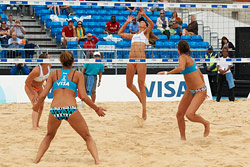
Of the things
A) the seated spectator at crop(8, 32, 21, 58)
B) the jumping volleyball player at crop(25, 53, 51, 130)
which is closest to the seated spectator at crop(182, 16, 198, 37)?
the seated spectator at crop(8, 32, 21, 58)

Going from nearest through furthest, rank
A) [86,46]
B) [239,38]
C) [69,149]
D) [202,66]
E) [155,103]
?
[69,149] < [155,103] < [86,46] < [202,66] < [239,38]

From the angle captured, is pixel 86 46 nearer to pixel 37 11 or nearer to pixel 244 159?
pixel 37 11

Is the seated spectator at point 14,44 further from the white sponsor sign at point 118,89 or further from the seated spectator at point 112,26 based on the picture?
the seated spectator at point 112,26

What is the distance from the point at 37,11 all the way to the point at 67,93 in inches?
498

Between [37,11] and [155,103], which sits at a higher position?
→ [37,11]

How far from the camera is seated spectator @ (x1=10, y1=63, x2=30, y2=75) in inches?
513

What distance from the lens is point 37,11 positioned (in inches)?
674

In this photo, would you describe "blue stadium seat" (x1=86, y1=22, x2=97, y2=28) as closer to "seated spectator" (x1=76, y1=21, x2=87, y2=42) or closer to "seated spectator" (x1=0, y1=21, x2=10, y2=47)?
"seated spectator" (x1=76, y1=21, x2=87, y2=42)

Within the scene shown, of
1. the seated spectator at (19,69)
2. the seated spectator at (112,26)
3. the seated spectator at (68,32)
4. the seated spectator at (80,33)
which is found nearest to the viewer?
the seated spectator at (19,69)

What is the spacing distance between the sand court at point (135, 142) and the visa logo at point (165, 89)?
2.91m

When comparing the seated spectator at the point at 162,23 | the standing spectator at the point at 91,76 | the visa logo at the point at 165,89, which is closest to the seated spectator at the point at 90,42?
the visa logo at the point at 165,89

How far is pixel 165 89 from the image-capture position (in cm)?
1316

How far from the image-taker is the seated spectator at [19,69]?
13.0m

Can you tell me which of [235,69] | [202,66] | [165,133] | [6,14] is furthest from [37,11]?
[165,133]
